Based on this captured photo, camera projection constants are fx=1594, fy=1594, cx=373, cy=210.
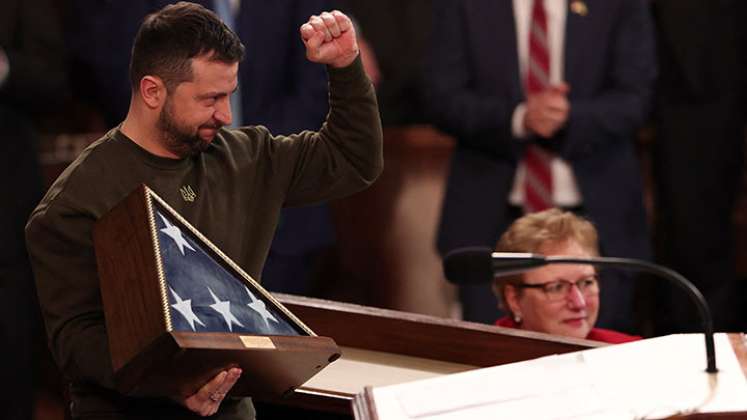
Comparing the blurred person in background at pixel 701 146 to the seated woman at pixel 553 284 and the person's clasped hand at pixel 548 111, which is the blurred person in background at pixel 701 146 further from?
the seated woman at pixel 553 284

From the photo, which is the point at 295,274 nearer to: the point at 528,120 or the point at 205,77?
the point at 528,120

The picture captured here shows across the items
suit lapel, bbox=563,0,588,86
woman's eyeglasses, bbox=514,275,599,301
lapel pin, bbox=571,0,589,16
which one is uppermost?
lapel pin, bbox=571,0,589,16

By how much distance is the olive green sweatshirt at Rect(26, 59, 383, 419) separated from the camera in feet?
8.59

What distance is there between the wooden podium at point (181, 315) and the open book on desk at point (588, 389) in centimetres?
17

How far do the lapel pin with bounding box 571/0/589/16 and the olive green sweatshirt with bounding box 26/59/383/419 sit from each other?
1.98 m

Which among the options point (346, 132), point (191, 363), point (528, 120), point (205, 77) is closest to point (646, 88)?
point (528, 120)

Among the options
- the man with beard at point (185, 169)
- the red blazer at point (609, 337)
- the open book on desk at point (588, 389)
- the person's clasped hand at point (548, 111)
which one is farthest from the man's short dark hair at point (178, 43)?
the person's clasped hand at point (548, 111)

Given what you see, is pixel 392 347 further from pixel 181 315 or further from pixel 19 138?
pixel 19 138

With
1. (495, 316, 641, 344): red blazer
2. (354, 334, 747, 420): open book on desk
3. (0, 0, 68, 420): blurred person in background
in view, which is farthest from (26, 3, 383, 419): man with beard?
(0, 0, 68, 420): blurred person in background

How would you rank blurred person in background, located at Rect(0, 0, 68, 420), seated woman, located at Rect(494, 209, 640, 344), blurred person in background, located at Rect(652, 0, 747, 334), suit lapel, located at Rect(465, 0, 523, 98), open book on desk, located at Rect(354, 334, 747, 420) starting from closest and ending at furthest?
1. open book on desk, located at Rect(354, 334, 747, 420)
2. seated woman, located at Rect(494, 209, 640, 344)
3. suit lapel, located at Rect(465, 0, 523, 98)
4. blurred person in background, located at Rect(0, 0, 68, 420)
5. blurred person in background, located at Rect(652, 0, 747, 334)

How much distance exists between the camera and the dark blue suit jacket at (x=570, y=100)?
478 cm

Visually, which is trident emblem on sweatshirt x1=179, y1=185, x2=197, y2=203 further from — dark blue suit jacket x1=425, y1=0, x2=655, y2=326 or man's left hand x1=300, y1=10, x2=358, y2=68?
dark blue suit jacket x1=425, y1=0, x2=655, y2=326

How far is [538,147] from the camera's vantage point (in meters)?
4.86

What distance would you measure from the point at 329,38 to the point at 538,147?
2143 millimetres
